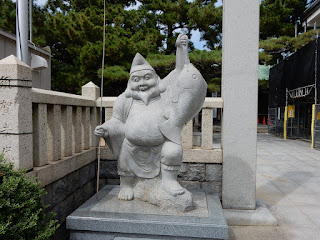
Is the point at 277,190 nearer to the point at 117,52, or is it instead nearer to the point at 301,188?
the point at 301,188

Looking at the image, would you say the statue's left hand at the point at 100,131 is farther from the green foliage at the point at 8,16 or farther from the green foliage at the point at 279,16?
the green foliage at the point at 279,16

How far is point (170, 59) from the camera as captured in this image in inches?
358

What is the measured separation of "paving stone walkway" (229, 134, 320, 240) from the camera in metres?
3.55

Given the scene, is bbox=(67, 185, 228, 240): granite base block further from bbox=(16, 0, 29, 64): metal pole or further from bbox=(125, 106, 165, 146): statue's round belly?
bbox=(16, 0, 29, 64): metal pole

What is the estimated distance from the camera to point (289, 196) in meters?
5.00

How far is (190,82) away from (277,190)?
382 centimetres

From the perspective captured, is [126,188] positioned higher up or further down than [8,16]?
further down

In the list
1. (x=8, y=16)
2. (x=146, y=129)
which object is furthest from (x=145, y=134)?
(x=8, y=16)

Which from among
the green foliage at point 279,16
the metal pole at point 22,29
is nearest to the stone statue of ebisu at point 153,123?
the metal pole at point 22,29

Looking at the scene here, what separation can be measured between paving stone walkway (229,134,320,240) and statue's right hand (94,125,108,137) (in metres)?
2.05

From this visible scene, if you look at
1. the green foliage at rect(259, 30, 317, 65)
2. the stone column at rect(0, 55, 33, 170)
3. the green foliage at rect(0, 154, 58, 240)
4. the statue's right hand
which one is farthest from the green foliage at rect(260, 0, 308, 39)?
the green foliage at rect(0, 154, 58, 240)

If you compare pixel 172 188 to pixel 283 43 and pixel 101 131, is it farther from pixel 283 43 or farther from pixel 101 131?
pixel 283 43

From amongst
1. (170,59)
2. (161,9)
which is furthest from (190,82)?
(161,9)

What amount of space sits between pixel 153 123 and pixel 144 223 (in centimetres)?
96
